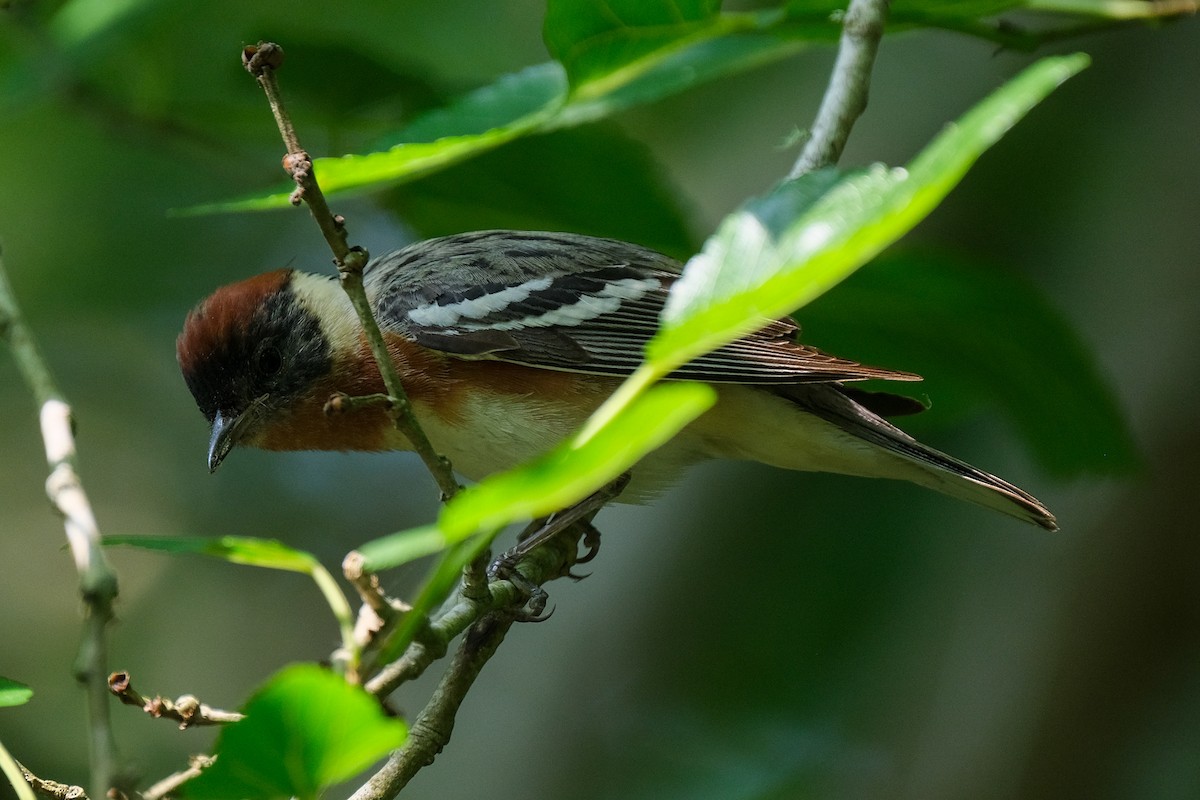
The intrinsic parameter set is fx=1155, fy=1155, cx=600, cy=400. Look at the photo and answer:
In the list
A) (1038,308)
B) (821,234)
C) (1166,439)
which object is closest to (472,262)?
(1038,308)

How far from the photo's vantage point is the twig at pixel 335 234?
171cm

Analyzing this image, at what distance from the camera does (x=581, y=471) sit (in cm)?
112

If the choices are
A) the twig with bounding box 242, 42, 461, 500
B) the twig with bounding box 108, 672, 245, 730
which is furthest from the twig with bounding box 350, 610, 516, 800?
the twig with bounding box 242, 42, 461, 500

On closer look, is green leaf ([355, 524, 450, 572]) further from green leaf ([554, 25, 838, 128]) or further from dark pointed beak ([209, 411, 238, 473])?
dark pointed beak ([209, 411, 238, 473])

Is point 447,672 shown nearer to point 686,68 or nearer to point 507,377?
point 507,377

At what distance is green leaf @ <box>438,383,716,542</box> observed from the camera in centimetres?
112

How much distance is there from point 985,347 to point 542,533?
1471 millimetres

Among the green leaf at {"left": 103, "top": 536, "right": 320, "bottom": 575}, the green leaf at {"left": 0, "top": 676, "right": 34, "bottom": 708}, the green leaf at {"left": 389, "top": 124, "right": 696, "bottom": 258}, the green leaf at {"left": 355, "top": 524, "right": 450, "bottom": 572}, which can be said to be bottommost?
the green leaf at {"left": 0, "top": 676, "right": 34, "bottom": 708}

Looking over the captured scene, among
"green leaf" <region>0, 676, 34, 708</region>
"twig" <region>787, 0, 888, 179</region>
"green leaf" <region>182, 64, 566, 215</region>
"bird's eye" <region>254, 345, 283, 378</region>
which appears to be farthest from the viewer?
"bird's eye" <region>254, 345, 283, 378</region>

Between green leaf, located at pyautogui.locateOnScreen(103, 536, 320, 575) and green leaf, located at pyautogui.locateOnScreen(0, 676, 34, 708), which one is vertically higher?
green leaf, located at pyautogui.locateOnScreen(103, 536, 320, 575)

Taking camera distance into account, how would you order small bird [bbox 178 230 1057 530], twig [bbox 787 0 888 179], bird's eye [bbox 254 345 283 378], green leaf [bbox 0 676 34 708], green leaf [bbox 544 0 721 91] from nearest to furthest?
green leaf [bbox 0 676 34 708]
green leaf [bbox 544 0 721 91]
twig [bbox 787 0 888 179]
small bird [bbox 178 230 1057 530]
bird's eye [bbox 254 345 283 378]

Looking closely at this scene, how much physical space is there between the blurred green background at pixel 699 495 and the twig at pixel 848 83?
0.43 m

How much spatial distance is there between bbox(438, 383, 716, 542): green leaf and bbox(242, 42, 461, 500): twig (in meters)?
0.75

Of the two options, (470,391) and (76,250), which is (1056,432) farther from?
(76,250)
